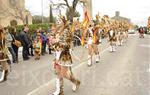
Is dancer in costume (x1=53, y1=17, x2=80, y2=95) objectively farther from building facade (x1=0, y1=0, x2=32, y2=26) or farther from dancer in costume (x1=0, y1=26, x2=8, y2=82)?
Answer: building facade (x1=0, y1=0, x2=32, y2=26)

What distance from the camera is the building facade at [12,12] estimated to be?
59500 mm

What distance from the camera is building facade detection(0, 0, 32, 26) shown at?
2343 inches

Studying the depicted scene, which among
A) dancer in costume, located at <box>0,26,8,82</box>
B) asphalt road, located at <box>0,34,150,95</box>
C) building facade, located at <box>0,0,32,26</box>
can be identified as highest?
building facade, located at <box>0,0,32,26</box>

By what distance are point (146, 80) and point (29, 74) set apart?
412cm

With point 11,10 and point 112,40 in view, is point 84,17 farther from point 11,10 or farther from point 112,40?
point 11,10

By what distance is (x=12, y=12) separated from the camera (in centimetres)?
6153

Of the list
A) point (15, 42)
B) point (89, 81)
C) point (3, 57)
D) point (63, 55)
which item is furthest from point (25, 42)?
point (63, 55)

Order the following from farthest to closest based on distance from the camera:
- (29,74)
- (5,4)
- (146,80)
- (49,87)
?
(5,4), (29,74), (146,80), (49,87)

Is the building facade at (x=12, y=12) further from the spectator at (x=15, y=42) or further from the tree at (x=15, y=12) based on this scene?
the spectator at (x=15, y=42)

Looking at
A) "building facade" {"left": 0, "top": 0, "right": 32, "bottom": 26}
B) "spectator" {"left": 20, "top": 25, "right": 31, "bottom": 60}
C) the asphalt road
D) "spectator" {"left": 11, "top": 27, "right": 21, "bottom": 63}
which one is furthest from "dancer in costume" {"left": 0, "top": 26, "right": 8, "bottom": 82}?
"building facade" {"left": 0, "top": 0, "right": 32, "bottom": 26}

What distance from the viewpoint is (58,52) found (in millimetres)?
10516

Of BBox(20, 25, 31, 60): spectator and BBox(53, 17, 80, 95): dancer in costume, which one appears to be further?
BBox(20, 25, 31, 60): spectator

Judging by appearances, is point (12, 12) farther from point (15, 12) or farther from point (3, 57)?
point (3, 57)

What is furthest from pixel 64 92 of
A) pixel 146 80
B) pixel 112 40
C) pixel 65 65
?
pixel 112 40
